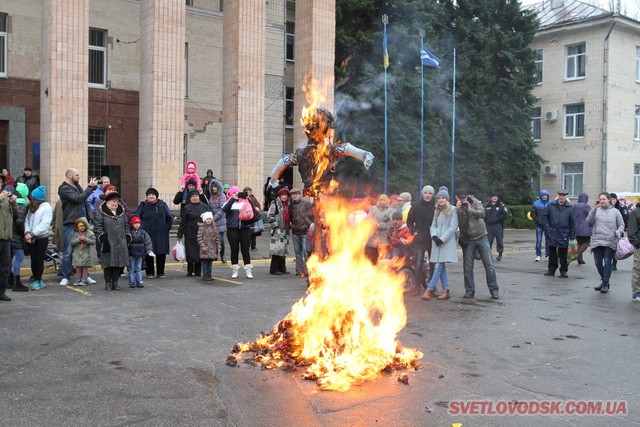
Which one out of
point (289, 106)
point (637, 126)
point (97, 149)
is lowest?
point (97, 149)

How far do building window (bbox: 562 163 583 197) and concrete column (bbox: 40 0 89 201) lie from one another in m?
31.9

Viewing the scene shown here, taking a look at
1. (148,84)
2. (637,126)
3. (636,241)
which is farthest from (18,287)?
(637,126)

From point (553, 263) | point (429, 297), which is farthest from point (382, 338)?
point (553, 263)

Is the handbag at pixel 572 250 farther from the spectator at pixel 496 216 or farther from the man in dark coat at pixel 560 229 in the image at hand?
the spectator at pixel 496 216

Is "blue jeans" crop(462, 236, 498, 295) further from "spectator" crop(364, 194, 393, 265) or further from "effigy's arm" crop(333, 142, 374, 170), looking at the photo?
"effigy's arm" crop(333, 142, 374, 170)

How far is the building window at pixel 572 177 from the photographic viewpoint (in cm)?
4172

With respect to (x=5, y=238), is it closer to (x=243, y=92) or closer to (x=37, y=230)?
(x=37, y=230)

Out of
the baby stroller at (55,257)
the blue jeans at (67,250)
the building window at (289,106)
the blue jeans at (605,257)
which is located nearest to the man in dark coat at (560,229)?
the blue jeans at (605,257)

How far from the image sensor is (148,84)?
2272cm

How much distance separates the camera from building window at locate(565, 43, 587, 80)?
41344 millimetres

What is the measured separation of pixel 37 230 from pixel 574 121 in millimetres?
38035

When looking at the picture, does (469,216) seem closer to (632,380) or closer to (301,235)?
(301,235)

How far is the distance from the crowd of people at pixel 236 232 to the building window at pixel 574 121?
2953cm

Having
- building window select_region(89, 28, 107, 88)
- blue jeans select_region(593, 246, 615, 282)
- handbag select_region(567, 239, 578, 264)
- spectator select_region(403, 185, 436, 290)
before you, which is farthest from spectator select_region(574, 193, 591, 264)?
building window select_region(89, 28, 107, 88)
